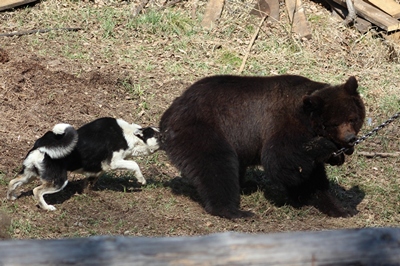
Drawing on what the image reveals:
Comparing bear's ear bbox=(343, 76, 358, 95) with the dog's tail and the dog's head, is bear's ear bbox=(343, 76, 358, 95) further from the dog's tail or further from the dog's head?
the dog's tail

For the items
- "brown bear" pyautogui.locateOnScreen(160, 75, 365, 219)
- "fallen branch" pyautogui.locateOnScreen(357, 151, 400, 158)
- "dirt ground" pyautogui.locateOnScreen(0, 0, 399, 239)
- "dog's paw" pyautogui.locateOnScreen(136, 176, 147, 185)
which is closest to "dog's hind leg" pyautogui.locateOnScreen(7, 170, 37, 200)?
"dirt ground" pyautogui.locateOnScreen(0, 0, 399, 239)

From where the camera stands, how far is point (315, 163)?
8.54m

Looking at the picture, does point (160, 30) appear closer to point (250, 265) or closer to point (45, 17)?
point (45, 17)

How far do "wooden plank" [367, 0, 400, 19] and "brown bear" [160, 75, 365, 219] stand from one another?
254 inches

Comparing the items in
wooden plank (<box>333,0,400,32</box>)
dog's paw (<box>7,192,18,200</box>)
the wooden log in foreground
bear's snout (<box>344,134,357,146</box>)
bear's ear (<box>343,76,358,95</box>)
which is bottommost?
dog's paw (<box>7,192,18,200</box>)

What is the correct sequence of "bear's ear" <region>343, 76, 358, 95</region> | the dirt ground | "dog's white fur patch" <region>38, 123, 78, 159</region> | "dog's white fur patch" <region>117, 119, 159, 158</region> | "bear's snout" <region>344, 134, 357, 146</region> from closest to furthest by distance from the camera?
the dirt ground < "dog's white fur patch" <region>38, 123, 78, 159</region> < "bear's snout" <region>344, 134, 357, 146</region> < "bear's ear" <region>343, 76, 358, 95</region> < "dog's white fur patch" <region>117, 119, 159, 158</region>

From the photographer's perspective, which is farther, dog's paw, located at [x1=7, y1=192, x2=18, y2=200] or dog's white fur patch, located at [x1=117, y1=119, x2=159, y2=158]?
dog's white fur patch, located at [x1=117, y1=119, x2=159, y2=158]

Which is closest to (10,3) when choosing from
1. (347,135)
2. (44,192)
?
(44,192)

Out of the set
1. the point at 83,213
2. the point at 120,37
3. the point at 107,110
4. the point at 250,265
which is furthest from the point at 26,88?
the point at 250,265

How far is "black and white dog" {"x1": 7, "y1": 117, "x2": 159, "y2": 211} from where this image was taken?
25.7 ft

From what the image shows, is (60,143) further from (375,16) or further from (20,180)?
(375,16)

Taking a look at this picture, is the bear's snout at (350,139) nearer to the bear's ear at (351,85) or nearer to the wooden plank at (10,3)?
the bear's ear at (351,85)

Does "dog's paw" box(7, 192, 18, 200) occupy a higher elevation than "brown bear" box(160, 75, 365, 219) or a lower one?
lower

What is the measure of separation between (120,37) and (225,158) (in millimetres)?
5871
